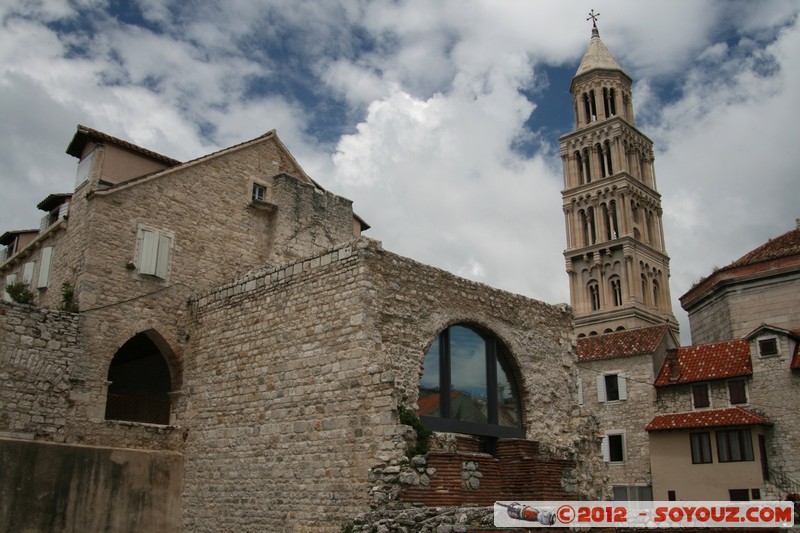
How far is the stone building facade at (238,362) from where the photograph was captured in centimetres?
1211

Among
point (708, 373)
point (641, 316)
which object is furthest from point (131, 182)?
point (641, 316)

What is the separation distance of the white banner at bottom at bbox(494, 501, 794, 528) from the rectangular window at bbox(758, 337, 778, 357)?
69.5ft

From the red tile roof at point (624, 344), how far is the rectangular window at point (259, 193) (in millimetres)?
20596

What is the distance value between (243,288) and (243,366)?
1705mm

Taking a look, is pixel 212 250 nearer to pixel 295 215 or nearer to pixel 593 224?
pixel 295 215

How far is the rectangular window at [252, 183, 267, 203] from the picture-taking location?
19.2 m

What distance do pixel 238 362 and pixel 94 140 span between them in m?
7.08

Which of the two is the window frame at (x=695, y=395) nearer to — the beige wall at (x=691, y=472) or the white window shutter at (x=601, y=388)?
the beige wall at (x=691, y=472)

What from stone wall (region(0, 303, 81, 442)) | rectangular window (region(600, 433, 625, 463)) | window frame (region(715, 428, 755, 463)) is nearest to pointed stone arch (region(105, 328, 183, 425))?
stone wall (region(0, 303, 81, 442))

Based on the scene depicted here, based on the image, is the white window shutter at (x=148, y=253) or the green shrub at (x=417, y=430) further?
the white window shutter at (x=148, y=253)

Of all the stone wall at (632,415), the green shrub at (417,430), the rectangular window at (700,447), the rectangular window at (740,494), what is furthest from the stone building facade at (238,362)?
the stone wall at (632,415)

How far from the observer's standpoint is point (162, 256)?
16.6 metres

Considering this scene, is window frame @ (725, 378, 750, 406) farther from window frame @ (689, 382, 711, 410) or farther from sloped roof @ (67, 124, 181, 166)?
sloped roof @ (67, 124, 181, 166)

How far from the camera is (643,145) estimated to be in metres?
70.7
